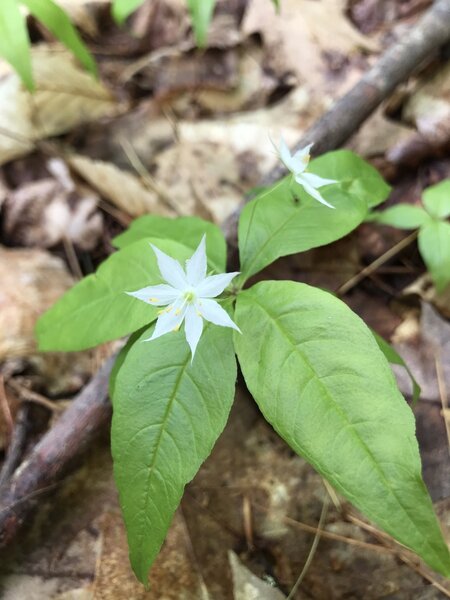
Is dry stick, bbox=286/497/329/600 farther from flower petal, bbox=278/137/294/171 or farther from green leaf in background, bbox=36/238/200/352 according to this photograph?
flower petal, bbox=278/137/294/171

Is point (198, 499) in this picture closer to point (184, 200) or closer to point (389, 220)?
point (389, 220)

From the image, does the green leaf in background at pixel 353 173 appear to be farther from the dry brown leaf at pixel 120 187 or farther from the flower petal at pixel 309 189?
the dry brown leaf at pixel 120 187

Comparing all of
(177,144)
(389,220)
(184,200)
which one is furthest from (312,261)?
(177,144)

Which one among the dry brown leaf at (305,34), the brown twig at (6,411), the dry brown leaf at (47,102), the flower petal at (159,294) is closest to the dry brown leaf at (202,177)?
the dry brown leaf at (47,102)

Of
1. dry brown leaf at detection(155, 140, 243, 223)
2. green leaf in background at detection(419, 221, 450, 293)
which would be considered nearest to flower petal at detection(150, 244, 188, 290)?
green leaf in background at detection(419, 221, 450, 293)

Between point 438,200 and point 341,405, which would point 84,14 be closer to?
point 438,200

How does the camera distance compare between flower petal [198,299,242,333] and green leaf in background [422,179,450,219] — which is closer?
flower petal [198,299,242,333]
